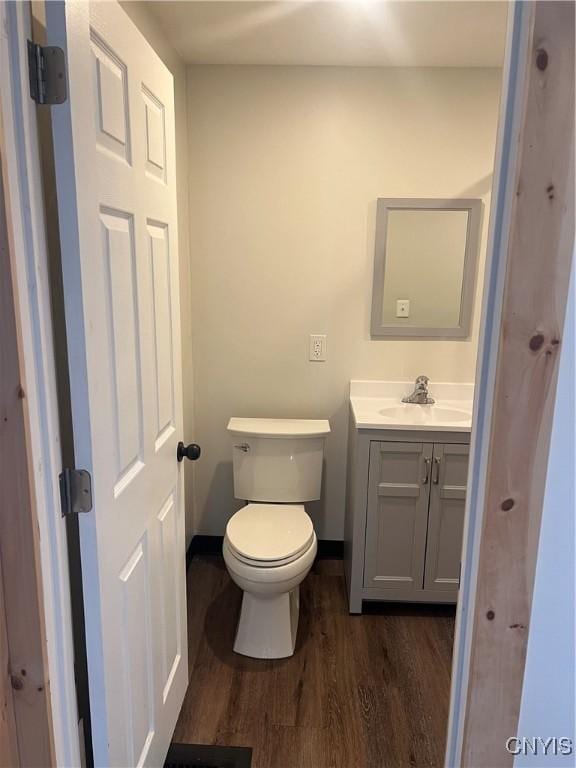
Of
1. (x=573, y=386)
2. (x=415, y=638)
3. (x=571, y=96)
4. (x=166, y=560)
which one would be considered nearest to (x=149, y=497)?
(x=166, y=560)

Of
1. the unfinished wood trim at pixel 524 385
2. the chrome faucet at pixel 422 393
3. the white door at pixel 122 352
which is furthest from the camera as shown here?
the chrome faucet at pixel 422 393

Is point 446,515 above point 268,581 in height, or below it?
above

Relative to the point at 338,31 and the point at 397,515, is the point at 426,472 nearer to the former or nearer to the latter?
the point at 397,515

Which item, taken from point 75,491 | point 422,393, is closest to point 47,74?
point 75,491

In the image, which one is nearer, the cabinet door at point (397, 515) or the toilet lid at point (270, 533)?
the toilet lid at point (270, 533)

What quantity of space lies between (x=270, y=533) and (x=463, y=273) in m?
1.48

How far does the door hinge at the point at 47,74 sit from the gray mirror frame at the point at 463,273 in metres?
1.81

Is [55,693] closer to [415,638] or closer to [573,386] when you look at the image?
[573,386]

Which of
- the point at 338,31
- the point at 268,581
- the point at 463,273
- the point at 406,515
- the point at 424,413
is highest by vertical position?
the point at 338,31

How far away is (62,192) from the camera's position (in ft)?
2.99

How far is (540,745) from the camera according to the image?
99 centimetres

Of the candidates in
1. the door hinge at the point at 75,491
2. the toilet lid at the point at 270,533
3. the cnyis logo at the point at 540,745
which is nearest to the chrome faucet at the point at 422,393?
the toilet lid at the point at 270,533

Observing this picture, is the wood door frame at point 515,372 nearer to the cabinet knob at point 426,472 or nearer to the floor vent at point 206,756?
the floor vent at point 206,756

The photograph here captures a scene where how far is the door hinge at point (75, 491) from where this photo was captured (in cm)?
98
